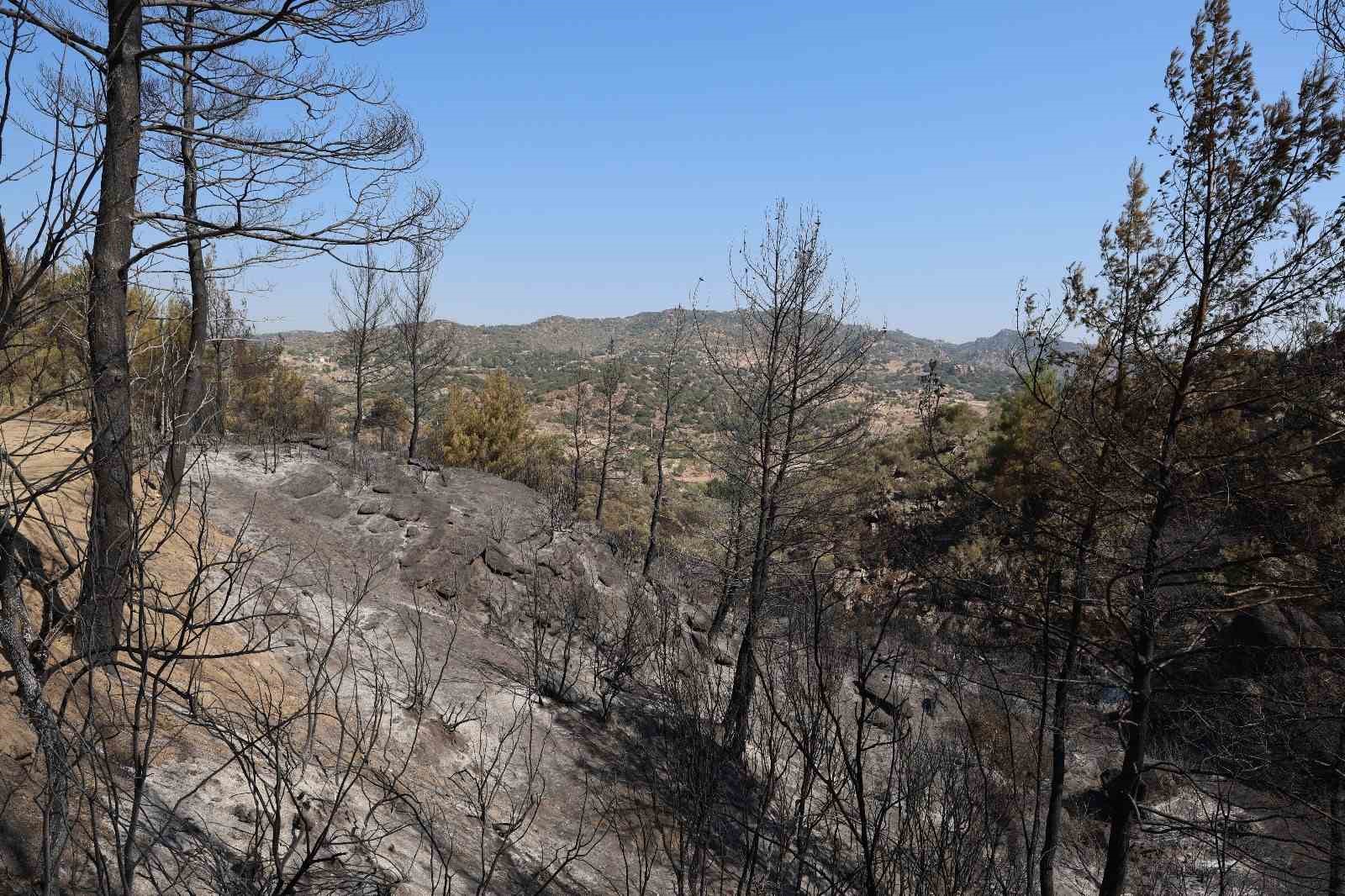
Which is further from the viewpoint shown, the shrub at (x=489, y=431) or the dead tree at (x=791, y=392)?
the shrub at (x=489, y=431)

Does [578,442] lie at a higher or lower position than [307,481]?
lower

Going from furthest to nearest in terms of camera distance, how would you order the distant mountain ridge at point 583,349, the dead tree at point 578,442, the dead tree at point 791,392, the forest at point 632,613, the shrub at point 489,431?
1. the distant mountain ridge at point 583,349
2. the shrub at point 489,431
3. the dead tree at point 578,442
4. the dead tree at point 791,392
5. the forest at point 632,613

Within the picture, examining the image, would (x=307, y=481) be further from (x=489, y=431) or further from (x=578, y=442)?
(x=578, y=442)

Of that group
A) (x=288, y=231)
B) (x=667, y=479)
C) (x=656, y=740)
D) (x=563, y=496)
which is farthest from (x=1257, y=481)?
(x=667, y=479)

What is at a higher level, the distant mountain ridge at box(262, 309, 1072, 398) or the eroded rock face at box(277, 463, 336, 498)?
the distant mountain ridge at box(262, 309, 1072, 398)

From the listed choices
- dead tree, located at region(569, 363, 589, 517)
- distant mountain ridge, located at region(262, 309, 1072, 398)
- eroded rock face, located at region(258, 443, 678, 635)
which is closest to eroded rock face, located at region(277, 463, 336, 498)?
eroded rock face, located at region(258, 443, 678, 635)

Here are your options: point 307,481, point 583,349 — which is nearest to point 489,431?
point 307,481

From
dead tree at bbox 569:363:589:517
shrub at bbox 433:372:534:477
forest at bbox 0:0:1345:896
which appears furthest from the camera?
shrub at bbox 433:372:534:477

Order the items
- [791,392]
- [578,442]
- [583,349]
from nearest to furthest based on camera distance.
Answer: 1. [791,392]
2. [578,442]
3. [583,349]

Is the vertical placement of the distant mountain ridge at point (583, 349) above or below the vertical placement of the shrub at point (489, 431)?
above

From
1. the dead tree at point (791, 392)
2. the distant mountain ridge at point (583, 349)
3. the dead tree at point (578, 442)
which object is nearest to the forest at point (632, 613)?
the dead tree at point (791, 392)

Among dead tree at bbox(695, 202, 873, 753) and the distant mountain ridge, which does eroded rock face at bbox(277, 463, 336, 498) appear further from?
the distant mountain ridge

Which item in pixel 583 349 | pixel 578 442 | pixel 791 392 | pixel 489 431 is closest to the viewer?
pixel 791 392

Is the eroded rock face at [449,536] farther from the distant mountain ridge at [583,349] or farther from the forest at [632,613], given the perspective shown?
the distant mountain ridge at [583,349]
